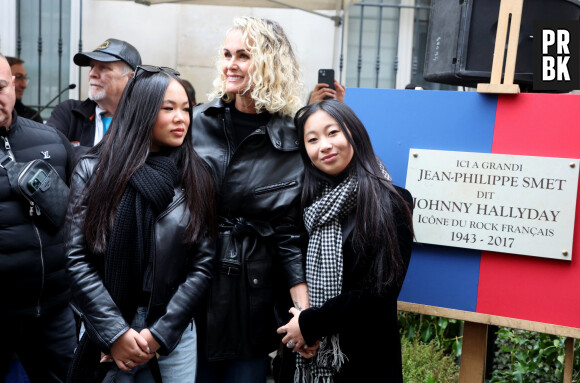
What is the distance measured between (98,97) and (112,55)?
272 millimetres

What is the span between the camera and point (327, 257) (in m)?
2.44

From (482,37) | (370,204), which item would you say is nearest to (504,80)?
(482,37)

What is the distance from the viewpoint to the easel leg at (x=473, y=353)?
3031mm

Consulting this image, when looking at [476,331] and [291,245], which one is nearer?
[291,245]

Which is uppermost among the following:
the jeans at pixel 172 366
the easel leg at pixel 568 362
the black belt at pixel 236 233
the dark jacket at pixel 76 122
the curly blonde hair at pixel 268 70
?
the curly blonde hair at pixel 268 70

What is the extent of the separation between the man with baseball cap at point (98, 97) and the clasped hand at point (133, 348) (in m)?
2.01

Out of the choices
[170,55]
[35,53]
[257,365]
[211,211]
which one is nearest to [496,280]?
[257,365]

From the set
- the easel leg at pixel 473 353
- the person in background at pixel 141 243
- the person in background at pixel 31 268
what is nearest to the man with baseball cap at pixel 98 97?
the person in background at pixel 31 268

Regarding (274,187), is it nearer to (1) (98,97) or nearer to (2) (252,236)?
(2) (252,236)

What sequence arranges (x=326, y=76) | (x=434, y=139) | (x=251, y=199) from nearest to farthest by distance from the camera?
(x=251, y=199) < (x=434, y=139) < (x=326, y=76)

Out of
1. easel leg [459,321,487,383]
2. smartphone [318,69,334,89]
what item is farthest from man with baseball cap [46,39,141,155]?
easel leg [459,321,487,383]

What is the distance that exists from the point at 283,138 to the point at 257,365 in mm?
899

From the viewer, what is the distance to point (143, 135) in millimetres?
2369

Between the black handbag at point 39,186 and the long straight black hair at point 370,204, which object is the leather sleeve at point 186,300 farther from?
the black handbag at point 39,186
